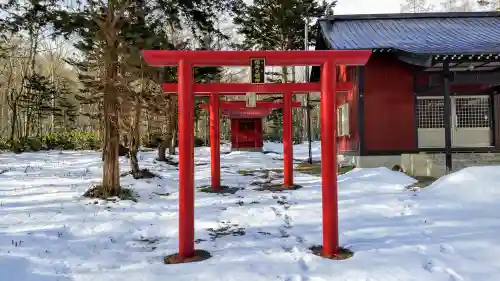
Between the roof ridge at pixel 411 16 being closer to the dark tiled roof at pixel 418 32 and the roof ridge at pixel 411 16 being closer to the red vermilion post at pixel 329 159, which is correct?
the dark tiled roof at pixel 418 32

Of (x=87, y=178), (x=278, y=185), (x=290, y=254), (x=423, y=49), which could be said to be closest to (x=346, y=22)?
(x=423, y=49)

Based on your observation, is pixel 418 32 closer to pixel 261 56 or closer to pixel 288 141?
pixel 288 141

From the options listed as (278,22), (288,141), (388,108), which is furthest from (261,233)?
(278,22)

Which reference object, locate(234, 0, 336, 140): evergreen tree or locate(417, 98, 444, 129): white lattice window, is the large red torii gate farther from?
locate(234, 0, 336, 140): evergreen tree

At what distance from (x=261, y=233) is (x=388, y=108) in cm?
896

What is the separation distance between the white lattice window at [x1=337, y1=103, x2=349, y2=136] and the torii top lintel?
1007 centimetres

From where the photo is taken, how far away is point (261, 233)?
19.6 feet

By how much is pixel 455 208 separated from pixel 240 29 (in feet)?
71.9

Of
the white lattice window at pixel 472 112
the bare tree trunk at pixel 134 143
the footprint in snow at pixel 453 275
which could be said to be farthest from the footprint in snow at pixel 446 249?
the white lattice window at pixel 472 112

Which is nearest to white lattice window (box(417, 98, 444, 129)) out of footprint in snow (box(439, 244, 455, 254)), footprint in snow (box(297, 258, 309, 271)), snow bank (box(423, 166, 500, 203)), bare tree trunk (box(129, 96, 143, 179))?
snow bank (box(423, 166, 500, 203))

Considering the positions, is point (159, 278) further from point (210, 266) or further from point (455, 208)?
point (455, 208)

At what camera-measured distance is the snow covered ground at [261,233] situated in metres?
4.33

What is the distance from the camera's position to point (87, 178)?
11578mm

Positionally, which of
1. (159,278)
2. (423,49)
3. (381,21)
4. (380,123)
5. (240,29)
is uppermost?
(240,29)
